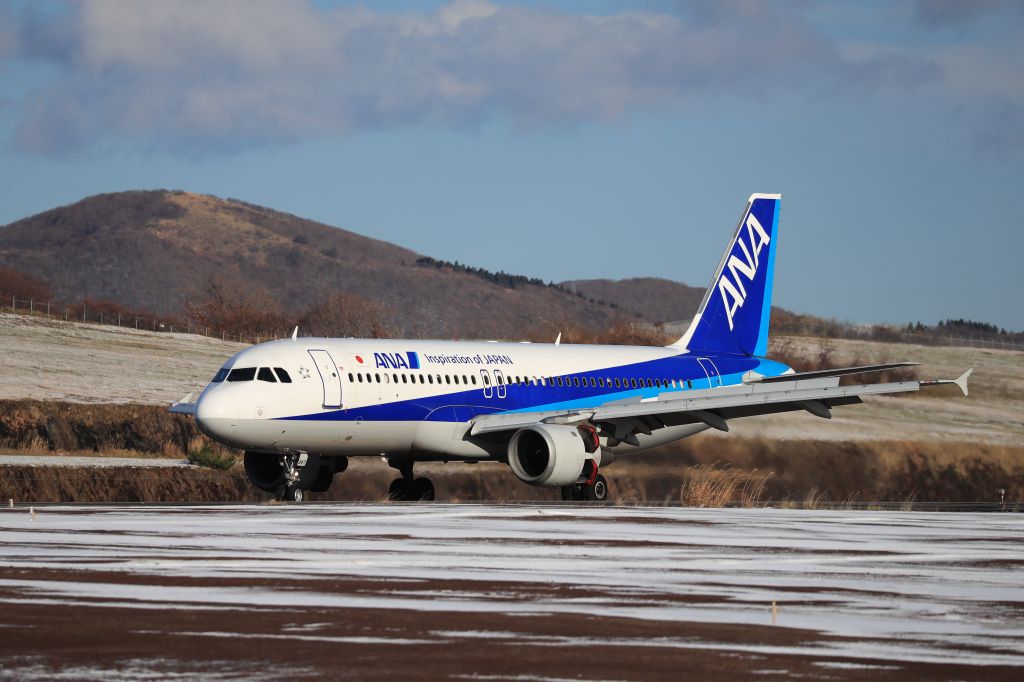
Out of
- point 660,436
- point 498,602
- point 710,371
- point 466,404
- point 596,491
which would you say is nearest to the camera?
point 498,602

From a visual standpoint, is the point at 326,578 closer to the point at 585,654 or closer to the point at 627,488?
the point at 585,654

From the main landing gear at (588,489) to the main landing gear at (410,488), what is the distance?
3425mm

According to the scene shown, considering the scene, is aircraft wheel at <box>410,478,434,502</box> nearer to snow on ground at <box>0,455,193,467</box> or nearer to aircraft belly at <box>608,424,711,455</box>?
aircraft belly at <box>608,424,711,455</box>

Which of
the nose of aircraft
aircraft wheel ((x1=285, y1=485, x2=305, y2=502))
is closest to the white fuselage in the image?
the nose of aircraft

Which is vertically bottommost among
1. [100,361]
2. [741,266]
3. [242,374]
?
[100,361]

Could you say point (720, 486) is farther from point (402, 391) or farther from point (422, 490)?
point (402, 391)

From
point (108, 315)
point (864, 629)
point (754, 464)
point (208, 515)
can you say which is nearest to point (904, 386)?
point (754, 464)

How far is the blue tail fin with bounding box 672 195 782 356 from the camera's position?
162 feet

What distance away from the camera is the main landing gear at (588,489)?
40.1 m

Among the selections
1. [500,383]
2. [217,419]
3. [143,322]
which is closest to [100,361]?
[143,322]

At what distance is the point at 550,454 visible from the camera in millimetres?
38844

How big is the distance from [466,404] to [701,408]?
5.64m

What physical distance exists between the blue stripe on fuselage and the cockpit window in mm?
1185

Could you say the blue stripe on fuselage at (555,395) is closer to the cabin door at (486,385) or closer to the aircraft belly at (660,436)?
the cabin door at (486,385)
